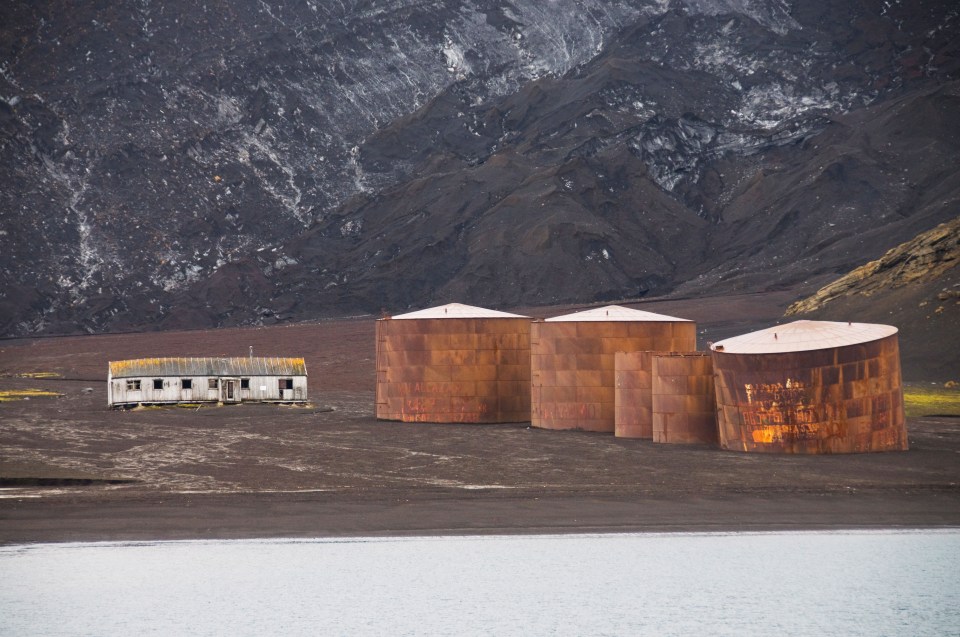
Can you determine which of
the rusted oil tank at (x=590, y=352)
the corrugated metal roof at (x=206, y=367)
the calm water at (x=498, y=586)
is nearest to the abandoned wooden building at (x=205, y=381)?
the corrugated metal roof at (x=206, y=367)

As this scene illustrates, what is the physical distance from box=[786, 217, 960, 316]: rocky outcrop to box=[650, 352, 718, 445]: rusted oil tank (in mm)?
43886

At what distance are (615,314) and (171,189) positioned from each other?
127862mm

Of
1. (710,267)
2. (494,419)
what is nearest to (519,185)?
(710,267)

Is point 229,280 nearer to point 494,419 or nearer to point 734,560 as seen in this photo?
point 494,419

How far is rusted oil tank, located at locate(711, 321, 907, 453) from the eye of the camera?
4172 centimetres

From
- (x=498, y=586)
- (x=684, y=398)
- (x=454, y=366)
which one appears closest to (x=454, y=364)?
(x=454, y=366)

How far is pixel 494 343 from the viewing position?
191ft

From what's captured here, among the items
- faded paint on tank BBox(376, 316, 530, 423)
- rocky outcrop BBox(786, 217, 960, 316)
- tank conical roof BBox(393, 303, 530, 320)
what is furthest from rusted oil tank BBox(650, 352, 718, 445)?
rocky outcrop BBox(786, 217, 960, 316)

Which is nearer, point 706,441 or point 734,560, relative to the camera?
point 734,560

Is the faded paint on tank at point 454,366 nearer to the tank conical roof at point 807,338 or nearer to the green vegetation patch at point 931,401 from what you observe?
the tank conical roof at point 807,338

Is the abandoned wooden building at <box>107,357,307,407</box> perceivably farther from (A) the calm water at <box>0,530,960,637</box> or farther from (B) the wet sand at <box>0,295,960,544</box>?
(A) the calm water at <box>0,530,960,637</box>

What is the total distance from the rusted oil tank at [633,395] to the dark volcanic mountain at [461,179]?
234ft

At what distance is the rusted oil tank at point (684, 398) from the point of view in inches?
1821

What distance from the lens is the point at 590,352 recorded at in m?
52.4
